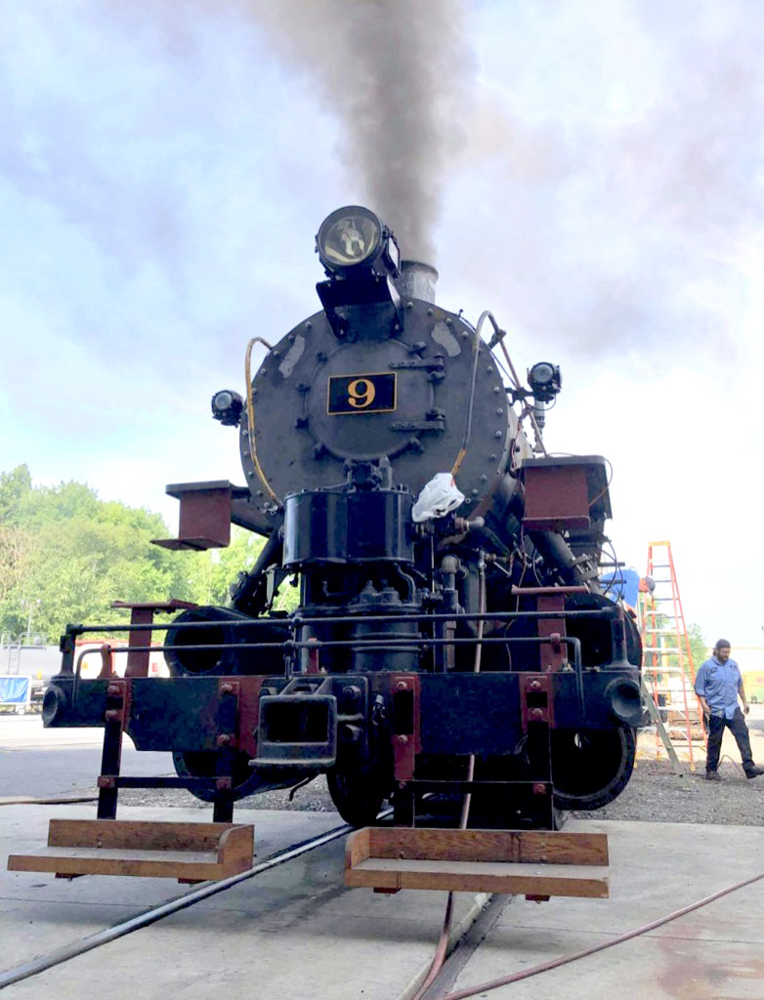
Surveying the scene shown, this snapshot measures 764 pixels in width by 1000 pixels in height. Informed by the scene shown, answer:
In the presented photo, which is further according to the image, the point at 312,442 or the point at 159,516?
the point at 159,516

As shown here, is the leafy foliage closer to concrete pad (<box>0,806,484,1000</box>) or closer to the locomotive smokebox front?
the locomotive smokebox front

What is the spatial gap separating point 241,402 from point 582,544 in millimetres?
2653

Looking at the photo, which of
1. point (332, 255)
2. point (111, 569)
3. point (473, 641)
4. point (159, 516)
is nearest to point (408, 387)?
point (332, 255)

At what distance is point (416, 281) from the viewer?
232 inches

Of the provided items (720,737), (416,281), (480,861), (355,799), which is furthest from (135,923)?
(720,737)

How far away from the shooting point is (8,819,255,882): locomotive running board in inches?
136

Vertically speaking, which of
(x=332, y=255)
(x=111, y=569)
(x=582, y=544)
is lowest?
(x=582, y=544)

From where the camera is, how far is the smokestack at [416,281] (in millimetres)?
5828

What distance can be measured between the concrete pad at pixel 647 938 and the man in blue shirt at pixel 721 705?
4.18 metres

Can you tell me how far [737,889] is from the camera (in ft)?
14.5

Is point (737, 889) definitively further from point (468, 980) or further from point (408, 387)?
point (408, 387)

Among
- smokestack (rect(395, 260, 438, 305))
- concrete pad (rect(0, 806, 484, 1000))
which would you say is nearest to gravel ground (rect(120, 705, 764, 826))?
concrete pad (rect(0, 806, 484, 1000))

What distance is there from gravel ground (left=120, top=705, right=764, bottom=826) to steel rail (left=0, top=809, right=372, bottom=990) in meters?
1.92

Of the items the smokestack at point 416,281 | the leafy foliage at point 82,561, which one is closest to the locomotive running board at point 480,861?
the smokestack at point 416,281
